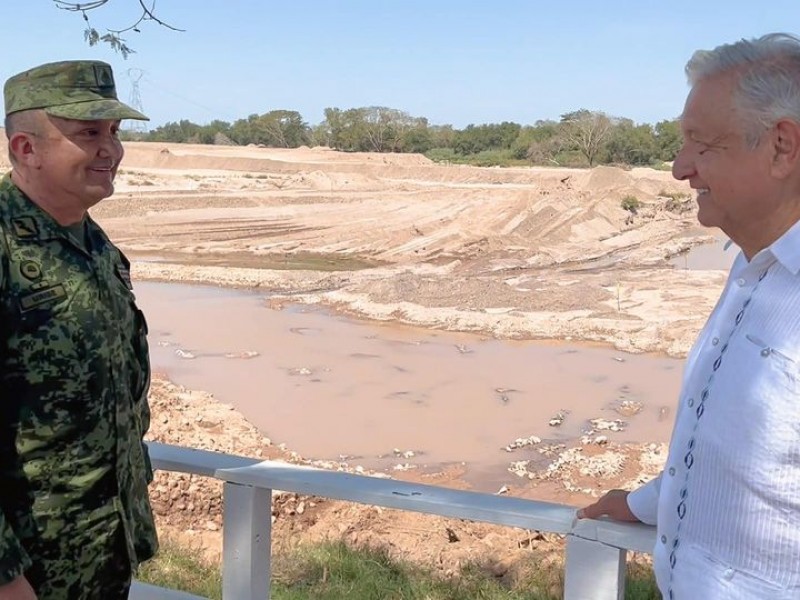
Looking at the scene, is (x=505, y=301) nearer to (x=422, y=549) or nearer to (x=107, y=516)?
(x=422, y=549)

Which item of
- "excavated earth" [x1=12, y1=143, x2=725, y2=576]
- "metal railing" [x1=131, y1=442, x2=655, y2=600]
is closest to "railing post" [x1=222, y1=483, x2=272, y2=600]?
"metal railing" [x1=131, y1=442, x2=655, y2=600]

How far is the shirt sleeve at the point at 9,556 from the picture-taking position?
178cm

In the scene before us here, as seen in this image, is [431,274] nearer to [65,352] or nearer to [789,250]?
[65,352]

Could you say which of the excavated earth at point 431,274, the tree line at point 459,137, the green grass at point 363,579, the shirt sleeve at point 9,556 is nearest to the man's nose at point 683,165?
the shirt sleeve at point 9,556

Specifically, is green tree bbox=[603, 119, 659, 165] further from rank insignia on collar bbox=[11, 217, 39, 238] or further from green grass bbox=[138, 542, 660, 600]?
rank insignia on collar bbox=[11, 217, 39, 238]

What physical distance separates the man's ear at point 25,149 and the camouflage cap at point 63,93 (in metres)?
0.06

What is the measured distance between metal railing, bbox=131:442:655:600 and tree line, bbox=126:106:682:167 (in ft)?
170

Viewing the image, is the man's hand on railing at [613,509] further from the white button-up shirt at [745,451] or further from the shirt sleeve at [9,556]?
the shirt sleeve at [9,556]

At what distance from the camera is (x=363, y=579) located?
359cm

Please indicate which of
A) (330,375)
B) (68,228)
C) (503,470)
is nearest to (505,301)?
(330,375)

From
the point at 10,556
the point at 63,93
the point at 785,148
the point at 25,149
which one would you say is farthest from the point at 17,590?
the point at 785,148

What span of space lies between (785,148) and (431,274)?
2217cm

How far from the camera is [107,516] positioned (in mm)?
2123

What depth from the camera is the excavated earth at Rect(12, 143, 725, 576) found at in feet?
22.6
